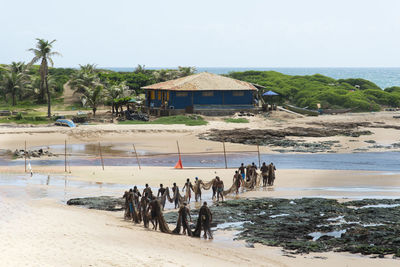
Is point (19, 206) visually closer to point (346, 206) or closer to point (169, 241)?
point (169, 241)

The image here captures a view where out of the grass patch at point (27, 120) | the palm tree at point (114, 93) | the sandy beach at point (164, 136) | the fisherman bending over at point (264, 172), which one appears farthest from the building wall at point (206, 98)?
the fisherman bending over at point (264, 172)

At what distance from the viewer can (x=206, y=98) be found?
2312 inches

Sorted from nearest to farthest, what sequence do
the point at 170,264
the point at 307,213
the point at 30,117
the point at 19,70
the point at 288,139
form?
1. the point at 170,264
2. the point at 307,213
3. the point at 288,139
4. the point at 30,117
5. the point at 19,70

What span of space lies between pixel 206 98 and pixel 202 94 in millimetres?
626

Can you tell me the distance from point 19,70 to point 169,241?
188ft

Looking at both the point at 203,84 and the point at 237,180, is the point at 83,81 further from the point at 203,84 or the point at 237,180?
the point at 237,180

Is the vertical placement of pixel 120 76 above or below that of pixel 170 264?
above

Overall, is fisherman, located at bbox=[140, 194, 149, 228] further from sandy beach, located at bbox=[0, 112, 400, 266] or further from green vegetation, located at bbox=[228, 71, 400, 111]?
green vegetation, located at bbox=[228, 71, 400, 111]

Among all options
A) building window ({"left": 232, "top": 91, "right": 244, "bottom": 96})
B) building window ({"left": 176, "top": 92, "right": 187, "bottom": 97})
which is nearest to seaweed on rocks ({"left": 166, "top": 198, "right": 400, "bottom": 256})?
building window ({"left": 176, "top": 92, "right": 187, "bottom": 97})

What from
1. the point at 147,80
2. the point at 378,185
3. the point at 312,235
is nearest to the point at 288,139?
the point at 378,185

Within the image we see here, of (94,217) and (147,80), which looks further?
(147,80)

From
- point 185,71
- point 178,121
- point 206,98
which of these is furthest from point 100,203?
point 185,71

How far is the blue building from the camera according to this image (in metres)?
57.8

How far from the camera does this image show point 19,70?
68438mm
